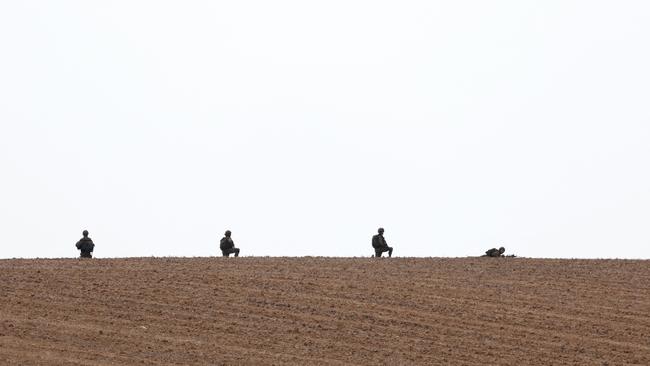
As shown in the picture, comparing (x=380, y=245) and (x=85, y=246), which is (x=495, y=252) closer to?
(x=380, y=245)

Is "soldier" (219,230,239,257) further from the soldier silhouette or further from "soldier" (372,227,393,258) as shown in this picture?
the soldier silhouette

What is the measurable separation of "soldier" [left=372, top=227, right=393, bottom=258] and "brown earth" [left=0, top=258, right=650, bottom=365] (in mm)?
930

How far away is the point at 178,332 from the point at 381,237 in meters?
14.8

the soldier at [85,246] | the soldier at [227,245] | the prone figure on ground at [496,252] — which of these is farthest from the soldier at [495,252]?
the soldier at [85,246]

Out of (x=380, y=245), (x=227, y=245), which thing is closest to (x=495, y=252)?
(x=380, y=245)

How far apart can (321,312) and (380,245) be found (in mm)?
10378

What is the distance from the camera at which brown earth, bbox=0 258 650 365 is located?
128 feet

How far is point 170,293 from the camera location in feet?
148

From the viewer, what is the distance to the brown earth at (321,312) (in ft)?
128

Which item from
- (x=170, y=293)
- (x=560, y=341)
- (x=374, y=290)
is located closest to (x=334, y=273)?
(x=374, y=290)

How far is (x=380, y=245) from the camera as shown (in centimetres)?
5409

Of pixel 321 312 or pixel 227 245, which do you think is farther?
pixel 227 245

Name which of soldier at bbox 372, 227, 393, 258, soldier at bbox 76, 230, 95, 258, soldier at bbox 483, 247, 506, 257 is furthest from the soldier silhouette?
soldier at bbox 76, 230, 95, 258

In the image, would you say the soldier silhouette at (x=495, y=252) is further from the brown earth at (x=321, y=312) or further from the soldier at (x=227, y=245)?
the soldier at (x=227, y=245)
